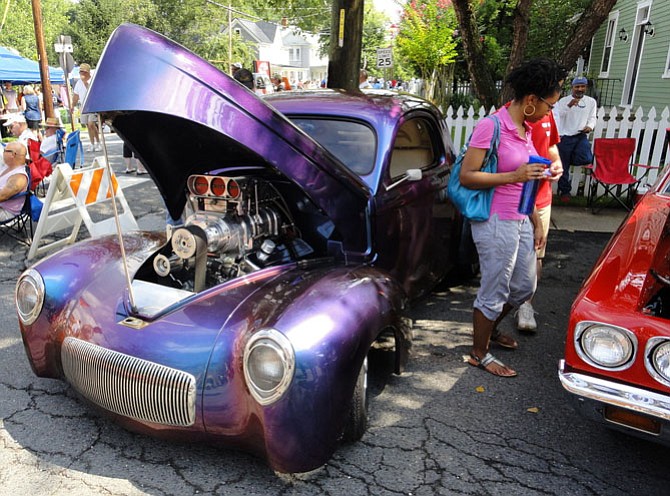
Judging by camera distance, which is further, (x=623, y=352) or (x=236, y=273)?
(x=236, y=273)

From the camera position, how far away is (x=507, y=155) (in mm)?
3260

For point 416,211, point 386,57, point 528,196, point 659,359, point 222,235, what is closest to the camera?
point 659,359

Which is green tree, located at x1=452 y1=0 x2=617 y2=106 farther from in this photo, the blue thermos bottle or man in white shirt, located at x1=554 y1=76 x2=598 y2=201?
the blue thermos bottle

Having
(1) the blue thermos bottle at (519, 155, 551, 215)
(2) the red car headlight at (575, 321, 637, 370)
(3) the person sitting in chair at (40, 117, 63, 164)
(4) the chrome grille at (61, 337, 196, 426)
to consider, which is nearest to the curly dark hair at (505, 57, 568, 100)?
(1) the blue thermos bottle at (519, 155, 551, 215)

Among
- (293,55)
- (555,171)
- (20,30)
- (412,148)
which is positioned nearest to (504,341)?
(555,171)

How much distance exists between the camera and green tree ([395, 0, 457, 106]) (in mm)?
15406

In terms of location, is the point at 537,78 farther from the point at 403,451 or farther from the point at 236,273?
the point at 403,451

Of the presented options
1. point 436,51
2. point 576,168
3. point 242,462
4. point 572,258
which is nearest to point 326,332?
point 242,462

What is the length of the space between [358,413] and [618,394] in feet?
3.78

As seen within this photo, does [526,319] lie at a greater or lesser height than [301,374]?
lesser

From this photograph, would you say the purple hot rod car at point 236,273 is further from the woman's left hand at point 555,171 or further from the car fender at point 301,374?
the woman's left hand at point 555,171

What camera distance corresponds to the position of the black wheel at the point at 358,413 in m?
2.65

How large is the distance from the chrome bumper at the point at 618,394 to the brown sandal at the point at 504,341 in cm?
160

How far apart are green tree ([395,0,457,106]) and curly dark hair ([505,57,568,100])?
13012mm
